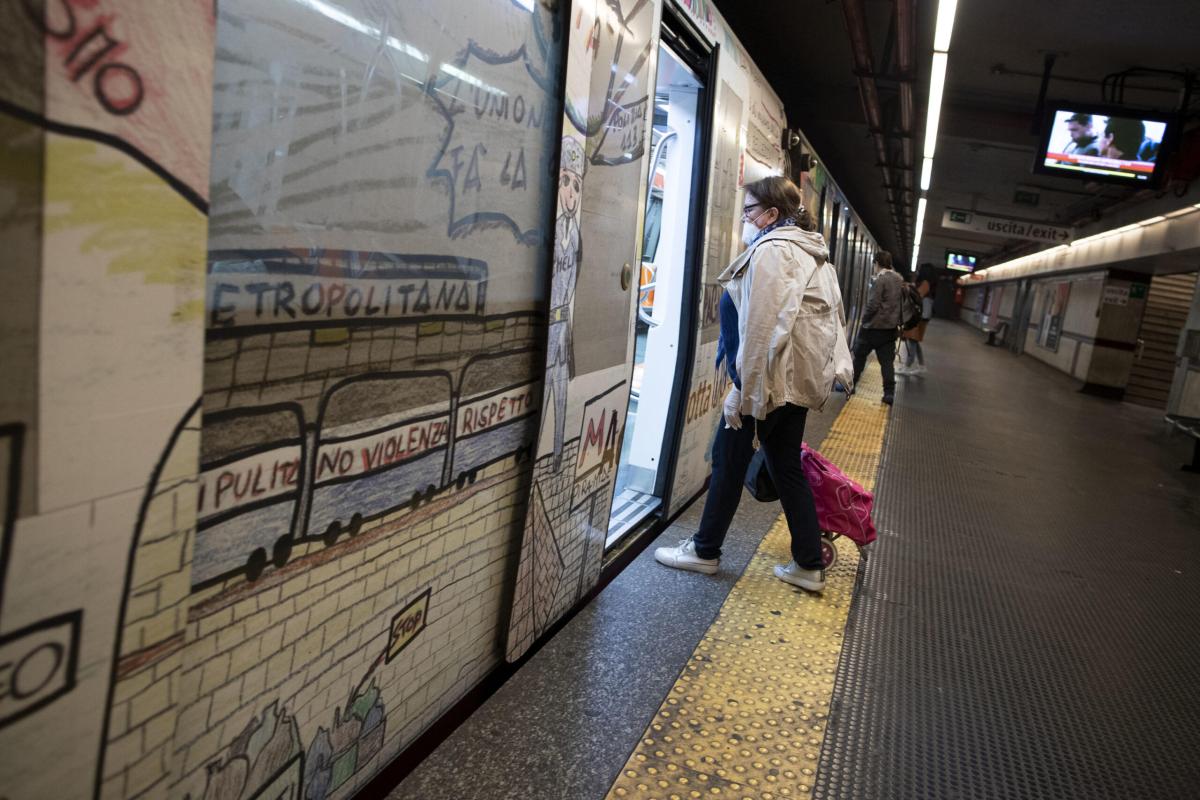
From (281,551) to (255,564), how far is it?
2.4 inches

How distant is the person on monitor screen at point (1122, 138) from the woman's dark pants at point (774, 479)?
6738 mm

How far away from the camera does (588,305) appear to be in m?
2.56

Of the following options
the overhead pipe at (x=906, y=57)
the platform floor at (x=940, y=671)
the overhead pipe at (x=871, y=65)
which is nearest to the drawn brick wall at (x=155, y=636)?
the platform floor at (x=940, y=671)

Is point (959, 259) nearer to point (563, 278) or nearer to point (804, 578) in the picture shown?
point (804, 578)

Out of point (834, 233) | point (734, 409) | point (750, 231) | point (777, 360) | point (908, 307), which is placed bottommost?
point (734, 409)

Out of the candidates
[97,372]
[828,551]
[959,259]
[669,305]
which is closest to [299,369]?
[97,372]

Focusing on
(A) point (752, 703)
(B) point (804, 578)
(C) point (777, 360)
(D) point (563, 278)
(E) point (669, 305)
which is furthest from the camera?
(E) point (669, 305)

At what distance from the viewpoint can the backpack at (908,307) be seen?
340 inches

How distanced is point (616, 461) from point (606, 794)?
131 cm

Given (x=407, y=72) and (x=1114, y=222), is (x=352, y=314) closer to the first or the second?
(x=407, y=72)

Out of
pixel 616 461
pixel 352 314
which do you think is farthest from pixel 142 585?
pixel 616 461

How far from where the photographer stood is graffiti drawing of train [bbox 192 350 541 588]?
4.25 ft

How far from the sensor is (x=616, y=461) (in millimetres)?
3098

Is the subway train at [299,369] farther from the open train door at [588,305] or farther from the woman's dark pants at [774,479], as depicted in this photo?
the woman's dark pants at [774,479]
